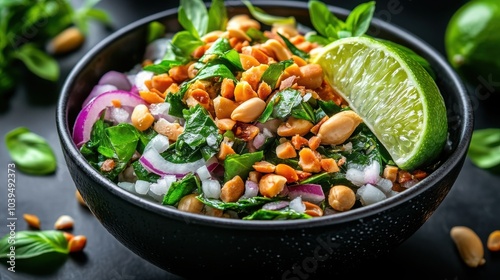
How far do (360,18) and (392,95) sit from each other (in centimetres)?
50

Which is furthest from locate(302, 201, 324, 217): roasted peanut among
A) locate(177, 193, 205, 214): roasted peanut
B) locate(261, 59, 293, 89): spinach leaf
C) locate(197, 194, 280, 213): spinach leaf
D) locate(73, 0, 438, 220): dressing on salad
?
locate(261, 59, 293, 89): spinach leaf

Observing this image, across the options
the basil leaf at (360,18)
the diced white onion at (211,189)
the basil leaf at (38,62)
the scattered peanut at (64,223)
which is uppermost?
the basil leaf at (360,18)

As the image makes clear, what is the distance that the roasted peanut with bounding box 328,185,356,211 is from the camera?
2518 millimetres

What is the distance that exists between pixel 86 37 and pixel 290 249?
235 cm

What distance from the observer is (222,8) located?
10.9 ft

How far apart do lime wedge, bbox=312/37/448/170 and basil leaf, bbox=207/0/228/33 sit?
579mm

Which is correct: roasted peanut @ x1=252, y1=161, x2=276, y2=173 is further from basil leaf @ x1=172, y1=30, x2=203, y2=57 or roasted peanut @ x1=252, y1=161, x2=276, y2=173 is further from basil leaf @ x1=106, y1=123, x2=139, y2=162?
basil leaf @ x1=172, y1=30, x2=203, y2=57

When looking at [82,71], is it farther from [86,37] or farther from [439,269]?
[439,269]

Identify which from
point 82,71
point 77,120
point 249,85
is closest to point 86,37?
point 82,71

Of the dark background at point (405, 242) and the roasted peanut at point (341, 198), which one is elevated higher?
the roasted peanut at point (341, 198)

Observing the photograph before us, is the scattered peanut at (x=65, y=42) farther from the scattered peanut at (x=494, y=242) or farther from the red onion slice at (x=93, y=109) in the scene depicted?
the scattered peanut at (x=494, y=242)

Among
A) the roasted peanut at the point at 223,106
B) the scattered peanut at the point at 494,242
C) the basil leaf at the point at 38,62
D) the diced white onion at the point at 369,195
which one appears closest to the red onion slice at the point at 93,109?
the roasted peanut at the point at 223,106

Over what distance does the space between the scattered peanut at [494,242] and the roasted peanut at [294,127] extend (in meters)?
1.01

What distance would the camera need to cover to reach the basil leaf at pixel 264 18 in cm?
338
